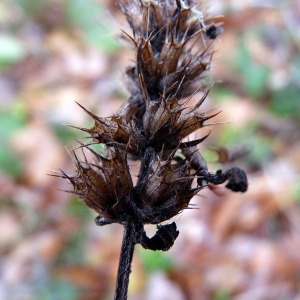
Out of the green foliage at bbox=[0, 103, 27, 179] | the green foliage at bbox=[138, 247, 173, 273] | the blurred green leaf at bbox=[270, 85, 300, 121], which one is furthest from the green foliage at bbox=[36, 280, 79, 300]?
the blurred green leaf at bbox=[270, 85, 300, 121]

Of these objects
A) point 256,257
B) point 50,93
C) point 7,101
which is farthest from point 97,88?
point 256,257

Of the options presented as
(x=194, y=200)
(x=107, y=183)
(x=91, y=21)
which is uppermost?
(x=91, y=21)

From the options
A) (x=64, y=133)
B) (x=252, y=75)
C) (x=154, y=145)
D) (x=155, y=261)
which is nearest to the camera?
(x=154, y=145)

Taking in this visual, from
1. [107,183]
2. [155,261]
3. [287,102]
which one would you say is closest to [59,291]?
[155,261]

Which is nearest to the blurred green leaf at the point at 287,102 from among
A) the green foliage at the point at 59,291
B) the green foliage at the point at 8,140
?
the green foliage at the point at 8,140

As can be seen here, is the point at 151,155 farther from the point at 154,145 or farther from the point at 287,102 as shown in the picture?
the point at 287,102

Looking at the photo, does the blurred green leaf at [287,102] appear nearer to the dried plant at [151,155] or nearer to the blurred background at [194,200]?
the blurred background at [194,200]

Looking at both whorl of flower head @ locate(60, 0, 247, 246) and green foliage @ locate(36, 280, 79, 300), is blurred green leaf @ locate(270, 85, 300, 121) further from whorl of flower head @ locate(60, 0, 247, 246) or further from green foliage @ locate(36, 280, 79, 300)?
whorl of flower head @ locate(60, 0, 247, 246)
